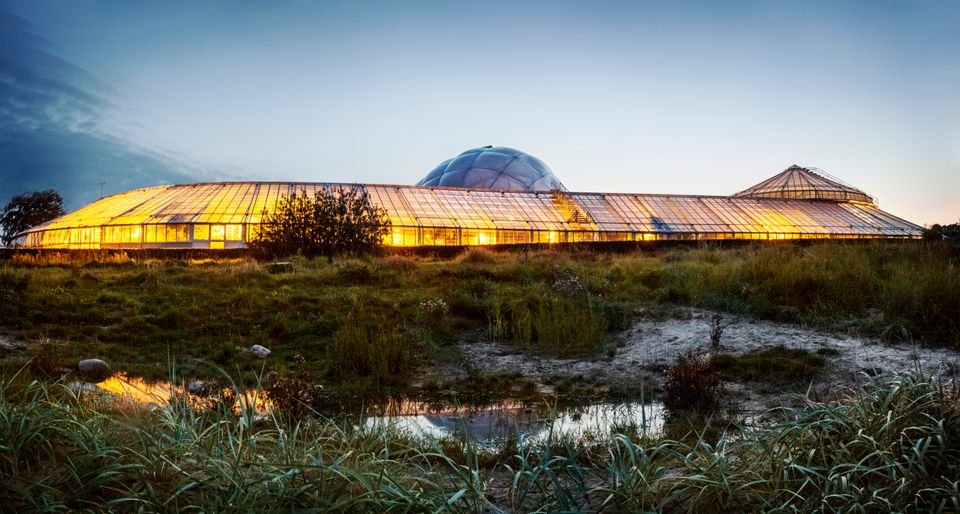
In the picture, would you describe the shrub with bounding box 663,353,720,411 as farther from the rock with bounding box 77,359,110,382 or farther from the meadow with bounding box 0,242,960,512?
the rock with bounding box 77,359,110,382

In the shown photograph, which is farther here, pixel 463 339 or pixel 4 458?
pixel 463 339

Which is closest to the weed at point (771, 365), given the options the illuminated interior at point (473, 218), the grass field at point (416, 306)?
the grass field at point (416, 306)

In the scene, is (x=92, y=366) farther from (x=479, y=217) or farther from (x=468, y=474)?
Answer: (x=479, y=217)

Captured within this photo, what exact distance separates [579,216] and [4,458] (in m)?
41.3

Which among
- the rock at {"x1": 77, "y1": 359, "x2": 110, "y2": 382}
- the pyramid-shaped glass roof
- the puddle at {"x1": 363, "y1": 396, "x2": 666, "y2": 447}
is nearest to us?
the puddle at {"x1": 363, "y1": 396, "x2": 666, "y2": 447}

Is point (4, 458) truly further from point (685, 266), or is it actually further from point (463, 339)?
point (685, 266)

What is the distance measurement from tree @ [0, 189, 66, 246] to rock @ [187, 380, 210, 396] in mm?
69873

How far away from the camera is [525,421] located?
7.52 meters

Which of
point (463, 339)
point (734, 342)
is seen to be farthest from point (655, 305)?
point (463, 339)

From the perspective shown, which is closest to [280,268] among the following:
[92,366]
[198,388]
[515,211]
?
[92,366]

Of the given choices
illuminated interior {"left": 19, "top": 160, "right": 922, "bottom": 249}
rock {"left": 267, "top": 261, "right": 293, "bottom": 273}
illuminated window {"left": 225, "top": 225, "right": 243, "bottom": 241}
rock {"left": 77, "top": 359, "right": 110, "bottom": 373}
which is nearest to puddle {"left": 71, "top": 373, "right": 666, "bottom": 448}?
rock {"left": 77, "top": 359, "right": 110, "bottom": 373}

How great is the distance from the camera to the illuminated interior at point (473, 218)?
123 ft

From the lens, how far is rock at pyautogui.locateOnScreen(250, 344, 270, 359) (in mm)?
11172

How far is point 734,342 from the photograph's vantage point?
11438 mm
